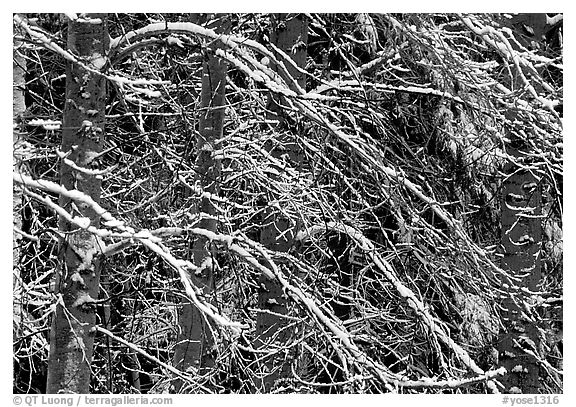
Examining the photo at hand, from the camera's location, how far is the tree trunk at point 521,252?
5.48 meters

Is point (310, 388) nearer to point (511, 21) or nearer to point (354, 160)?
point (354, 160)

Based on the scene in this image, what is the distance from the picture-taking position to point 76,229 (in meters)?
3.99

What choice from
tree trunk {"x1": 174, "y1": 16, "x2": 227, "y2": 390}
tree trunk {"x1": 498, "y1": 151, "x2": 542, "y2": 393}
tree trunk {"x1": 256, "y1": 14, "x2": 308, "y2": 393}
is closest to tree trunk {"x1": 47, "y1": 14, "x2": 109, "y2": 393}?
tree trunk {"x1": 174, "y1": 16, "x2": 227, "y2": 390}

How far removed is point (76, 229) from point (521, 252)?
3.65 meters

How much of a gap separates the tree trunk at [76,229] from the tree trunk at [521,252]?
10.4ft

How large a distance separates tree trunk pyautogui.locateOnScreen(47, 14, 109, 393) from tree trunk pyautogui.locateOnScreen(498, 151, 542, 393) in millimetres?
3167

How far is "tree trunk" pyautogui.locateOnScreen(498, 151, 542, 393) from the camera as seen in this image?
216 inches

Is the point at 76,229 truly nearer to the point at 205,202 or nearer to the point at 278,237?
the point at 205,202

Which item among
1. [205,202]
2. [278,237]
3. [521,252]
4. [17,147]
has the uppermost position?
[17,147]

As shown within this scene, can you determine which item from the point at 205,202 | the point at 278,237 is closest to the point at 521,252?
the point at 278,237

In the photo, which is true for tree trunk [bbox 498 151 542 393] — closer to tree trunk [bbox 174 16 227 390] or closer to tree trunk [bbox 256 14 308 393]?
tree trunk [bbox 256 14 308 393]

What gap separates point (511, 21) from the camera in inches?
214

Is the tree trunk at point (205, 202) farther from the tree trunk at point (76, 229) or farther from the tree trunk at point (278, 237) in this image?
the tree trunk at point (76, 229)

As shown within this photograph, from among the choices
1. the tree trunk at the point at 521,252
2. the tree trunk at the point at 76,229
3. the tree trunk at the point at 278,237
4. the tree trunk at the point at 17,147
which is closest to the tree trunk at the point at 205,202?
the tree trunk at the point at 278,237
